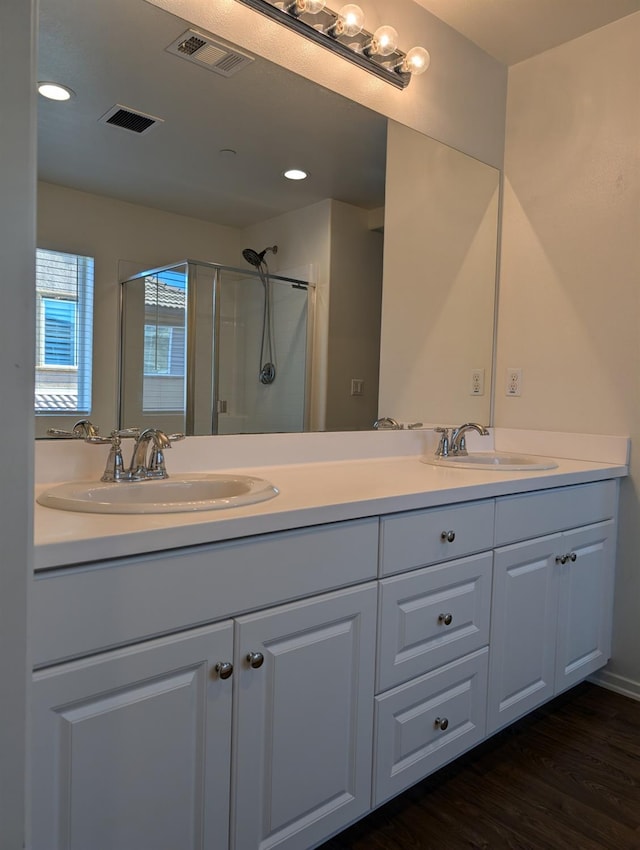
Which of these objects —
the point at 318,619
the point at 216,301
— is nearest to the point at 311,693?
the point at 318,619

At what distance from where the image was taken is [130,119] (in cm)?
146

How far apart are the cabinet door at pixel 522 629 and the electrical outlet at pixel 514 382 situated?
753mm

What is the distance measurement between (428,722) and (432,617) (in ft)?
0.85

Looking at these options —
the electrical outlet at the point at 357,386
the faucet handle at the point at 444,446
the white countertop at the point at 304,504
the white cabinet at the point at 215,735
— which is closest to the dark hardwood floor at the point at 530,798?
the white cabinet at the point at 215,735

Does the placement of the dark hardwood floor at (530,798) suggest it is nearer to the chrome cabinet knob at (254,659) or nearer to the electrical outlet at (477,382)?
the chrome cabinet knob at (254,659)

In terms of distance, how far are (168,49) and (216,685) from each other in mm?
1470

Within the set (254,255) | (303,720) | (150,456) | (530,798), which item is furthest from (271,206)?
(530,798)

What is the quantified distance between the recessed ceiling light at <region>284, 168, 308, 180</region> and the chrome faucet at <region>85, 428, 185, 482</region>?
87 centimetres

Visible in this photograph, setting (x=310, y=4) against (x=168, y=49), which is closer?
(x=168, y=49)

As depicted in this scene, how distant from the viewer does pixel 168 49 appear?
1482 millimetres

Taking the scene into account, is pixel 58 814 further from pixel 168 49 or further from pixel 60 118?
pixel 168 49

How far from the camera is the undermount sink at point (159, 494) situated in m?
1.07

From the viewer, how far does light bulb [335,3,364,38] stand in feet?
5.77

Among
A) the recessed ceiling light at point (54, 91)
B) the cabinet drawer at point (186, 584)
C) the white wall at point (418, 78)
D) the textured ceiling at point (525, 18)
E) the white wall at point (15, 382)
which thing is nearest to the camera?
the white wall at point (15, 382)
